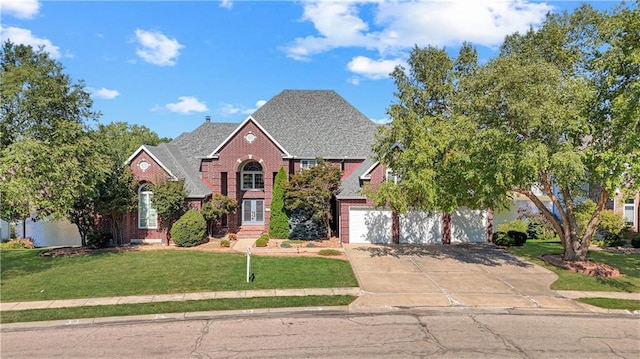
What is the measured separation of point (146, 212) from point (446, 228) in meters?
20.2

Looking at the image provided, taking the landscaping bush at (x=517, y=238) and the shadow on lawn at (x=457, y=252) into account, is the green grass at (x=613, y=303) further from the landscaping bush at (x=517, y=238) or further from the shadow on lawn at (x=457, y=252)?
the landscaping bush at (x=517, y=238)

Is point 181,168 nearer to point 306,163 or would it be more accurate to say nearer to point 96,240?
point 96,240

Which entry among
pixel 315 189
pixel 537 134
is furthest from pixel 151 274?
pixel 537 134

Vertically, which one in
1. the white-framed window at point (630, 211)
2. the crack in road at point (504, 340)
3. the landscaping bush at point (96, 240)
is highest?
the white-framed window at point (630, 211)

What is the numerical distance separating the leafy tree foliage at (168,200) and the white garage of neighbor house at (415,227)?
1115 cm

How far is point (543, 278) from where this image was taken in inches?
643

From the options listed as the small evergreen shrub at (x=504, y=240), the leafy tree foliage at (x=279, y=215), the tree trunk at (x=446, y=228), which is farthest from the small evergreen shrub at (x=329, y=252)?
the small evergreen shrub at (x=504, y=240)

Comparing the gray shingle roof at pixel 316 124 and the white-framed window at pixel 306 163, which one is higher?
the gray shingle roof at pixel 316 124

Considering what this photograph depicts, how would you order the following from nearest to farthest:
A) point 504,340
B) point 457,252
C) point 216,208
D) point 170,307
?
point 504,340 < point 170,307 < point 457,252 < point 216,208

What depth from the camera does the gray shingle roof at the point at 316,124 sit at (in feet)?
101

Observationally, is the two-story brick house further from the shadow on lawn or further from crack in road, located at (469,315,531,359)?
crack in road, located at (469,315,531,359)

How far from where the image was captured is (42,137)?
66.1ft

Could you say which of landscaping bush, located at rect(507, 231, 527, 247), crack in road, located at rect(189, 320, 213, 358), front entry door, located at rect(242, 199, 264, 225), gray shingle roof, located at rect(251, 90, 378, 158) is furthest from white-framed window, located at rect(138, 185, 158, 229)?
landscaping bush, located at rect(507, 231, 527, 247)

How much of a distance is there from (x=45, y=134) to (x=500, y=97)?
2277cm
